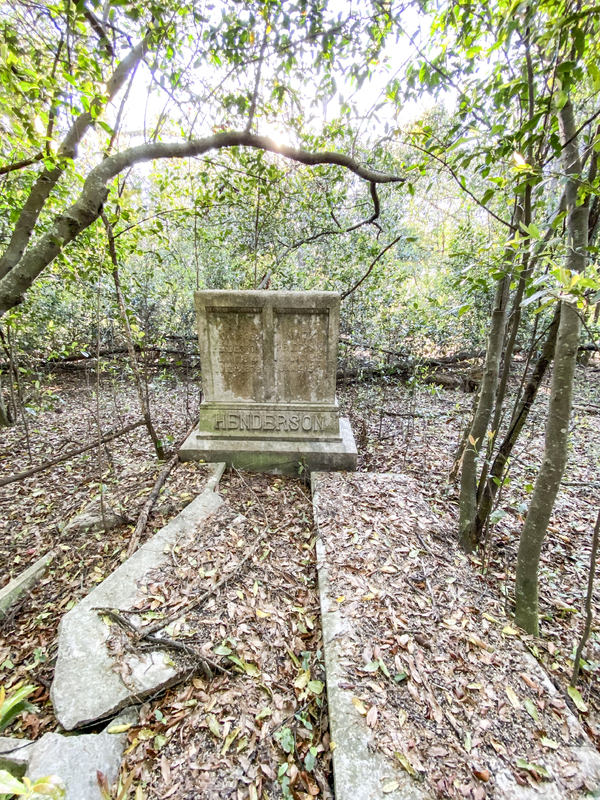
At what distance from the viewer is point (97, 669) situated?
71.0 inches

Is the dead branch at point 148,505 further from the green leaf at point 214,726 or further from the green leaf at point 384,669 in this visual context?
the green leaf at point 384,669

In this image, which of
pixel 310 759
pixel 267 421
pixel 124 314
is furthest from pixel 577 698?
pixel 124 314

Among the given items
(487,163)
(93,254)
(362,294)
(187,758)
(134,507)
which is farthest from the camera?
(362,294)

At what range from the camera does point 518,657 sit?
1.89 m

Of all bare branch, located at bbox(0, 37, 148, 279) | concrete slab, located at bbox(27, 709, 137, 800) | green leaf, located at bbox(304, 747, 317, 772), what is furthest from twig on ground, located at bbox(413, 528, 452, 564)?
bare branch, located at bbox(0, 37, 148, 279)

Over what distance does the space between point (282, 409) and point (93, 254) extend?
2881 mm

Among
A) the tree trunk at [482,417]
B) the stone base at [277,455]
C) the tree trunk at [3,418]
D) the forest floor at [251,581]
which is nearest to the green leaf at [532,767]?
the forest floor at [251,581]

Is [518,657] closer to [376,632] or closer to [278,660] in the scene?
[376,632]

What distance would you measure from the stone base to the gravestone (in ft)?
0.04

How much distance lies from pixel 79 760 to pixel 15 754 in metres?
0.32

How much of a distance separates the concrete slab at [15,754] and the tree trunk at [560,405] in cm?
264

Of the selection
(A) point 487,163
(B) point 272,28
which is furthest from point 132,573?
(B) point 272,28

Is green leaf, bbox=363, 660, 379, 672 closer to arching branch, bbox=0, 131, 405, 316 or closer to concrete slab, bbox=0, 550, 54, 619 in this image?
concrete slab, bbox=0, 550, 54, 619

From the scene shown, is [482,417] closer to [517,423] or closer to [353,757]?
[517,423]
